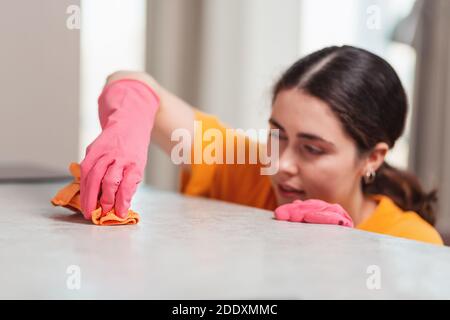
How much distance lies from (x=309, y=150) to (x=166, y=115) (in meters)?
0.26

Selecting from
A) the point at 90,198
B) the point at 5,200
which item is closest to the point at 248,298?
the point at 90,198

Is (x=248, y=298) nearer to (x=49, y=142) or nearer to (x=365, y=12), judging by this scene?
(x=49, y=142)

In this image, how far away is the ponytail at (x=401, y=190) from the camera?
1.24 meters

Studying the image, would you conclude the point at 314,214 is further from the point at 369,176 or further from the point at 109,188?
the point at 369,176

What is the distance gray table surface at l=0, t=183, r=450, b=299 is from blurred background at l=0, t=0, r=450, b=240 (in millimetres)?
634

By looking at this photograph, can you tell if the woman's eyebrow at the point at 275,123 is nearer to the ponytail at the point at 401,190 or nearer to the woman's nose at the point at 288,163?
the woman's nose at the point at 288,163

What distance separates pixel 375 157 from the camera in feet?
3.81

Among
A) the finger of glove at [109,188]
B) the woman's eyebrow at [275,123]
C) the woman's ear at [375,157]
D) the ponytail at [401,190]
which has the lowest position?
the ponytail at [401,190]

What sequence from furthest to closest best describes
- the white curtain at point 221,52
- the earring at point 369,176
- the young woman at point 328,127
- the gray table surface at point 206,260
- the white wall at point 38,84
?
the white curtain at point 221,52 → the white wall at point 38,84 → the earring at point 369,176 → the young woman at point 328,127 → the gray table surface at point 206,260

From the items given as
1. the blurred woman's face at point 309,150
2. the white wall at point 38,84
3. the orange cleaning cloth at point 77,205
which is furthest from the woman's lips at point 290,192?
the white wall at point 38,84

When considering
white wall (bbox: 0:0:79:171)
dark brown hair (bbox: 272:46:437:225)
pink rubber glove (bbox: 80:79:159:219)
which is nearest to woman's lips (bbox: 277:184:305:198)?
dark brown hair (bbox: 272:46:437:225)

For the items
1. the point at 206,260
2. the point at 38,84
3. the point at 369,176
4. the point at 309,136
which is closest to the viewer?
the point at 206,260

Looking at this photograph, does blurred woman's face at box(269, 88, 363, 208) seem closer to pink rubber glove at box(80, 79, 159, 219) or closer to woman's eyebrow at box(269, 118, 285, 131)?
woman's eyebrow at box(269, 118, 285, 131)

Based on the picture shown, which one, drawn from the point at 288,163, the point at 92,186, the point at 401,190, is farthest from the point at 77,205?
the point at 401,190
